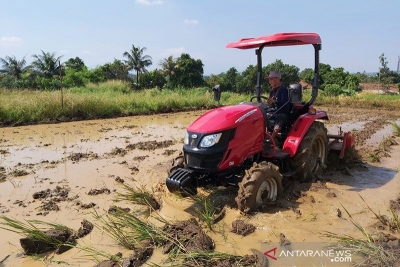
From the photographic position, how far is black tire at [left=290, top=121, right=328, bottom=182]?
16.2ft

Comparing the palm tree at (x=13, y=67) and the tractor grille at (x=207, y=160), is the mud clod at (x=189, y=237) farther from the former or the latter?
the palm tree at (x=13, y=67)

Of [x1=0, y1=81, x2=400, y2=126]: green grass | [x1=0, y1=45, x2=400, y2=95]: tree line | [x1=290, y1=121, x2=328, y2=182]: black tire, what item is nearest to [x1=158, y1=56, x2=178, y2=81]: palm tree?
[x1=0, y1=45, x2=400, y2=95]: tree line

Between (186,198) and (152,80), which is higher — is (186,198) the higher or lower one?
the lower one

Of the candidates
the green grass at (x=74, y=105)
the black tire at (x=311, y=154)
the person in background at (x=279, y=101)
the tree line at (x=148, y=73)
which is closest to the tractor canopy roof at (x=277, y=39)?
the person in background at (x=279, y=101)

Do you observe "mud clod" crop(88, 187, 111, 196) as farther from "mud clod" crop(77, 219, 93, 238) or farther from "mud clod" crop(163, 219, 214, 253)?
"mud clod" crop(163, 219, 214, 253)

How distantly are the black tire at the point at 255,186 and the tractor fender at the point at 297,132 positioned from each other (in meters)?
0.72

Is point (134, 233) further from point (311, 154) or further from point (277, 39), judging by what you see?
point (311, 154)

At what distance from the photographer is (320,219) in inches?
164

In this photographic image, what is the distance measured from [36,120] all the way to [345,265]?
1160 centimetres

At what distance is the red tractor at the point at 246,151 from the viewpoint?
4039 millimetres

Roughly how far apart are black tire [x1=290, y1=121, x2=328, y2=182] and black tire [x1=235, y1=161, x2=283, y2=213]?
0.80 metres

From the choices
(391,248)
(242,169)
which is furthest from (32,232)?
(391,248)

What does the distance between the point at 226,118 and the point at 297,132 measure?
1.41 meters

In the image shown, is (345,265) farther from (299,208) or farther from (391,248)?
(299,208)
